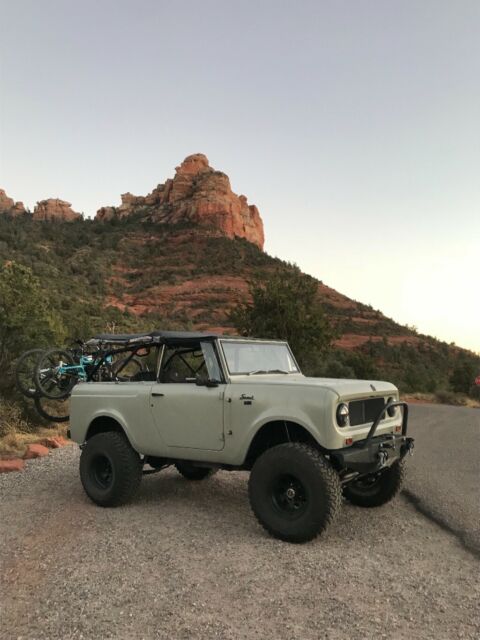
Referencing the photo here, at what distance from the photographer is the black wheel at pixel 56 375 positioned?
8008 mm

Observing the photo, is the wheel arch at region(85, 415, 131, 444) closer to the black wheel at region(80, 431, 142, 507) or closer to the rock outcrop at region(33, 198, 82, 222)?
the black wheel at region(80, 431, 142, 507)

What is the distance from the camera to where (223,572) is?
3.96m

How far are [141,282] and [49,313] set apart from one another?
46429 mm

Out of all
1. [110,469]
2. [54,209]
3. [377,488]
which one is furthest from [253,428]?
[54,209]

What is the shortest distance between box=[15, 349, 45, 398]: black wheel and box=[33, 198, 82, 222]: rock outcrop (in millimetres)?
98957

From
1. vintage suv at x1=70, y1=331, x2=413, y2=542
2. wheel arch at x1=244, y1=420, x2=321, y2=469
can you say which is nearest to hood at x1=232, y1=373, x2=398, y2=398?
vintage suv at x1=70, y1=331, x2=413, y2=542

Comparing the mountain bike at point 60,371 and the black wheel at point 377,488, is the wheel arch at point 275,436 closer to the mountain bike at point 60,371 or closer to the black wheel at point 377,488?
the black wheel at point 377,488

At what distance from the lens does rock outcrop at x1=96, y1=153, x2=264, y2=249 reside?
256 ft

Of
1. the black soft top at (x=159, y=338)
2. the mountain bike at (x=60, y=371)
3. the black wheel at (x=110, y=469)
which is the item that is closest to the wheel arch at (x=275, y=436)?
the black soft top at (x=159, y=338)

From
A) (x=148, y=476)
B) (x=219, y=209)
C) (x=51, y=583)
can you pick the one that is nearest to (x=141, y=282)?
(x=219, y=209)

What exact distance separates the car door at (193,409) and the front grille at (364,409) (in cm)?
129

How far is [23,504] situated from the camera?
6.03m

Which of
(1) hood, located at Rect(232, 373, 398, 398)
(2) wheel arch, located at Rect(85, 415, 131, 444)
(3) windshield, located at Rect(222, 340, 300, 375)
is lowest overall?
(2) wheel arch, located at Rect(85, 415, 131, 444)

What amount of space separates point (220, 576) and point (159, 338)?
285 centimetres
